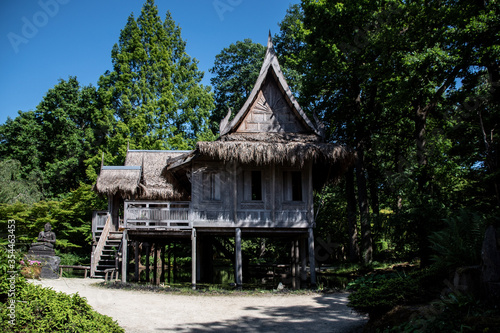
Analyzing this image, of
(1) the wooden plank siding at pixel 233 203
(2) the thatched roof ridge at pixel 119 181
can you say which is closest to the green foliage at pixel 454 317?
(1) the wooden plank siding at pixel 233 203

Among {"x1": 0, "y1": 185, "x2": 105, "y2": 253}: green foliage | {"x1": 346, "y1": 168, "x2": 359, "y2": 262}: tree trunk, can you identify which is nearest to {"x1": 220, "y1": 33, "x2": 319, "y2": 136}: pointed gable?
{"x1": 346, "y1": 168, "x2": 359, "y2": 262}: tree trunk

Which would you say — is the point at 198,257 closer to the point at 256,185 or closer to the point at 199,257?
the point at 199,257

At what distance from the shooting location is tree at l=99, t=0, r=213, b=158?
29.9 metres

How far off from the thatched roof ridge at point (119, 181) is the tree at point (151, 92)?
5651mm

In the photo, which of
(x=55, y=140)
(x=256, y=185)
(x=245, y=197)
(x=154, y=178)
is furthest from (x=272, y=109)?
(x=55, y=140)

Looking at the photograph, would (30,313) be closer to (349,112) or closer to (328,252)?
(349,112)

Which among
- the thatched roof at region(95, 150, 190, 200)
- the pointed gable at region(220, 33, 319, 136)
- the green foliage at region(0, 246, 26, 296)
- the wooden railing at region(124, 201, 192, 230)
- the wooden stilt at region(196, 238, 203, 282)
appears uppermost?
the pointed gable at region(220, 33, 319, 136)

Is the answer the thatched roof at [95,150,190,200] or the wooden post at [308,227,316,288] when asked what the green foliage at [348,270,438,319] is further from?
the thatched roof at [95,150,190,200]

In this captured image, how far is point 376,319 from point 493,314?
228cm

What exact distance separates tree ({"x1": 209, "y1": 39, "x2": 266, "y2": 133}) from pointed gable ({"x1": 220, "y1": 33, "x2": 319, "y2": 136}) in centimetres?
1965

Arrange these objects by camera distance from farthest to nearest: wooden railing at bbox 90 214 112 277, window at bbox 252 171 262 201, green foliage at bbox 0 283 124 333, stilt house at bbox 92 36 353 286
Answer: wooden railing at bbox 90 214 112 277 < window at bbox 252 171 262 201 < stilt house at bbox 92 36 353 286 < green foliage at bbox 0 283 124 333

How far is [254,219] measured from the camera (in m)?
16.0

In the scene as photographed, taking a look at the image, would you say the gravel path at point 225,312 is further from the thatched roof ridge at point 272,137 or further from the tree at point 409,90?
the thatched roof ridge at point 272,137

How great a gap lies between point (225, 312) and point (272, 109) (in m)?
9.26
